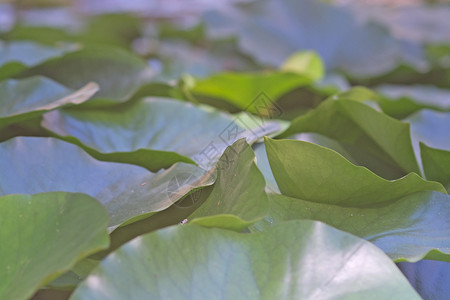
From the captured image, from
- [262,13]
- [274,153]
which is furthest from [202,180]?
[262,13]

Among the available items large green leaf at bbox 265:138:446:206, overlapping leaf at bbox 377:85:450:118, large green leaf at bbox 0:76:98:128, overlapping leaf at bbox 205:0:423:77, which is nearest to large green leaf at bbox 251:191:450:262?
large green leaf at bbox 265:138:446:206

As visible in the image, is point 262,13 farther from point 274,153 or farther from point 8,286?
point 8,286

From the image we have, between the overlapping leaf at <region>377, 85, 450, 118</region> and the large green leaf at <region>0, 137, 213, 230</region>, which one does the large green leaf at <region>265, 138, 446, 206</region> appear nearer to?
the large green leaf at <region>0, 137, 213, 230</region>

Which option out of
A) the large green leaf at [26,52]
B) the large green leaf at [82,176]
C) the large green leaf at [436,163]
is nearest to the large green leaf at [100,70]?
the large green leaf at [26,52]

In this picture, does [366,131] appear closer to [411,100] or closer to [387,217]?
[387,217]

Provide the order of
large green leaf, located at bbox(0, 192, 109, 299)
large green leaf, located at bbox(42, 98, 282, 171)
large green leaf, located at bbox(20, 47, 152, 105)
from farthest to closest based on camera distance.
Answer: large green leaf, located at bbox(20, 47, 152, 105) < large green leaf, located at bbox(42, 98, 282, 171) < large green leaf, located at bbox(0, 192, 109, 299)
